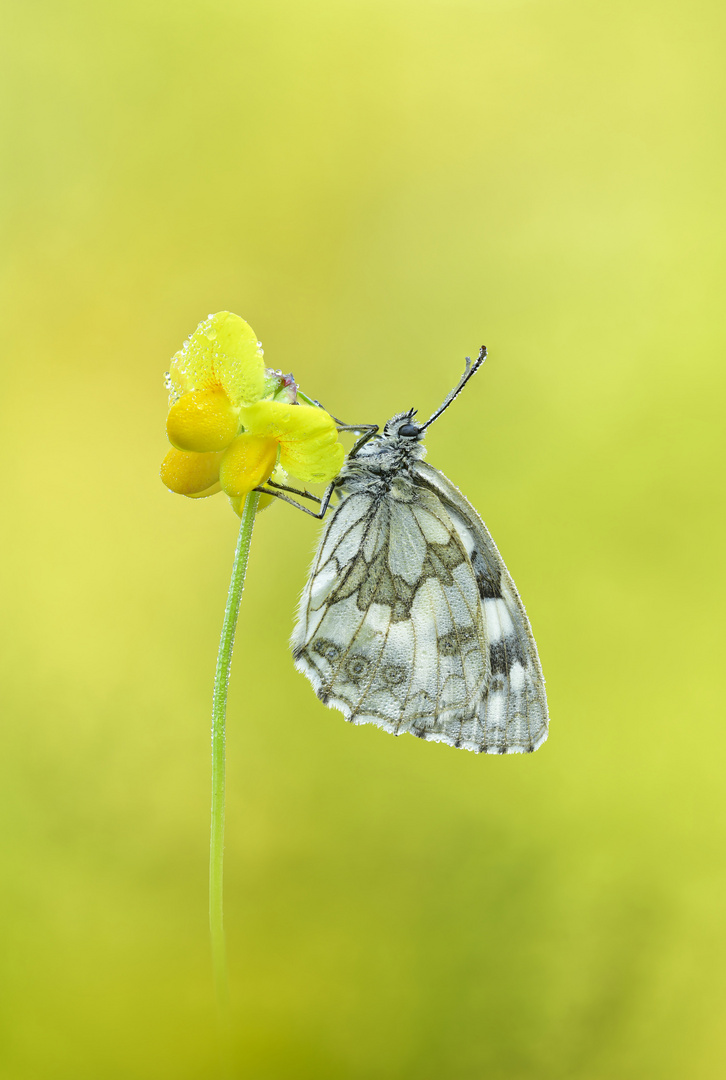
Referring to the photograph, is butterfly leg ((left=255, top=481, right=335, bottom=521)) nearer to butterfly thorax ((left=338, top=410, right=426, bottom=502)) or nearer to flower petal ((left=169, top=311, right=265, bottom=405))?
butterfly thorax ((left=338, top=410, right=426, bottom=502))

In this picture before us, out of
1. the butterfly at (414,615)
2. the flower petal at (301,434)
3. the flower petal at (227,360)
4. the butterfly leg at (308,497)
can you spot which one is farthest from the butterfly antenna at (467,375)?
the flower petal at (227,360)

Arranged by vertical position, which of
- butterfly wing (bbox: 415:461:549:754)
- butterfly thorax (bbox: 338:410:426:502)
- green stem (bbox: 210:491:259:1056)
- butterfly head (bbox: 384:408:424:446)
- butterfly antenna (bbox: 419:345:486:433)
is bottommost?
green stem (bbox: 210:491:259:1056)

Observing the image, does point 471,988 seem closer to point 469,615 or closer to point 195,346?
point 469,615

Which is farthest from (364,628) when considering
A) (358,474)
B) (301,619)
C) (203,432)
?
(203,432)

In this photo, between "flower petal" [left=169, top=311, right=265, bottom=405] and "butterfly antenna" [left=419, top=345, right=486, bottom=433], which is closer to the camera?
"flower petal" [left=169, top=311, right=265, bottom=405]

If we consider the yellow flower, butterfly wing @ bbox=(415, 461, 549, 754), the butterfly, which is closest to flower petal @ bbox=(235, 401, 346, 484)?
the yellow flower

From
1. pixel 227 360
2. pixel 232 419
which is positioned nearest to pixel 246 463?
pixel 232 419

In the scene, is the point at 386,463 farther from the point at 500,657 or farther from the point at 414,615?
the point at 500,657

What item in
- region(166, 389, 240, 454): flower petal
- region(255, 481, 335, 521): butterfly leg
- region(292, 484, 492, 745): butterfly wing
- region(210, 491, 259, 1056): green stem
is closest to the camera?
region(210, 491, 259, 1056): green stem
